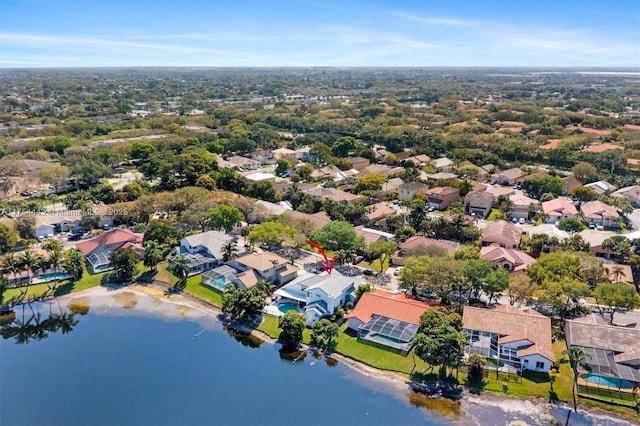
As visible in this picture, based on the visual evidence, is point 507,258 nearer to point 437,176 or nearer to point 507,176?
point 437,176

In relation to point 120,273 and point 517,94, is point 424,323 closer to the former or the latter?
point 120,273

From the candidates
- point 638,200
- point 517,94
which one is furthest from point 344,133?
point 517,94

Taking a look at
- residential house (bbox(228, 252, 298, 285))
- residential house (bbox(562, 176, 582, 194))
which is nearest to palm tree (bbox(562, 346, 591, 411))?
residential house (bbox(228, 252, 298, 285))

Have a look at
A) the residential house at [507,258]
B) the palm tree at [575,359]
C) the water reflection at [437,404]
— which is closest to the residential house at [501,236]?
the residential house at [507,258]

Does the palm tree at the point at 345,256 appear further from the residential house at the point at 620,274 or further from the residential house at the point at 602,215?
the residential house at the point at 602,215

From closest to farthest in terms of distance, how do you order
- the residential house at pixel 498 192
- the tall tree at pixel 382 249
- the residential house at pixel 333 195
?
1. the tall tree at pixel 382 249
2. the residential house at pixel 333 195
3. the residential house at pixel 498 192

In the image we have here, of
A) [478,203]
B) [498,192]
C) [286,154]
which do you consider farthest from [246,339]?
[286,154]
